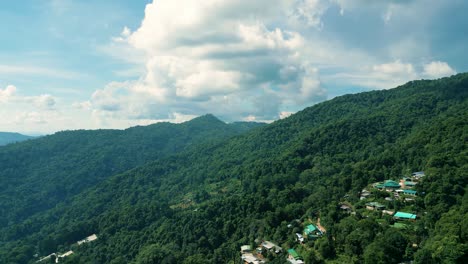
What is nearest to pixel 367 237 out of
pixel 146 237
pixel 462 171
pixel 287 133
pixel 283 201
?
pixel 462 171

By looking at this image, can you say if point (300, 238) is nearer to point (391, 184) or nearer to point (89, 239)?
point (391, 184)

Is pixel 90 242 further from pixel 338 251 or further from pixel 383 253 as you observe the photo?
pixel 383 253

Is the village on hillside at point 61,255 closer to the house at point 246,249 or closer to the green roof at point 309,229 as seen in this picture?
the house at point 246,249

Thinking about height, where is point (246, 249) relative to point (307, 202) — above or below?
below

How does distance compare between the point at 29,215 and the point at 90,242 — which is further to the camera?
the point at 29,215

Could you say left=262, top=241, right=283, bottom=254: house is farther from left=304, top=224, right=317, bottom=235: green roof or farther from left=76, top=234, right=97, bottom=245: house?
left=76, top=234, right=97, bottom=245: house

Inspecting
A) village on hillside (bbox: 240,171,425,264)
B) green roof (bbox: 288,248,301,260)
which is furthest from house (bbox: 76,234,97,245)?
green roof (bbox: 288,248,301,260)

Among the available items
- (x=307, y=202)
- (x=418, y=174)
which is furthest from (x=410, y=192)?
(x=307, y=202)
